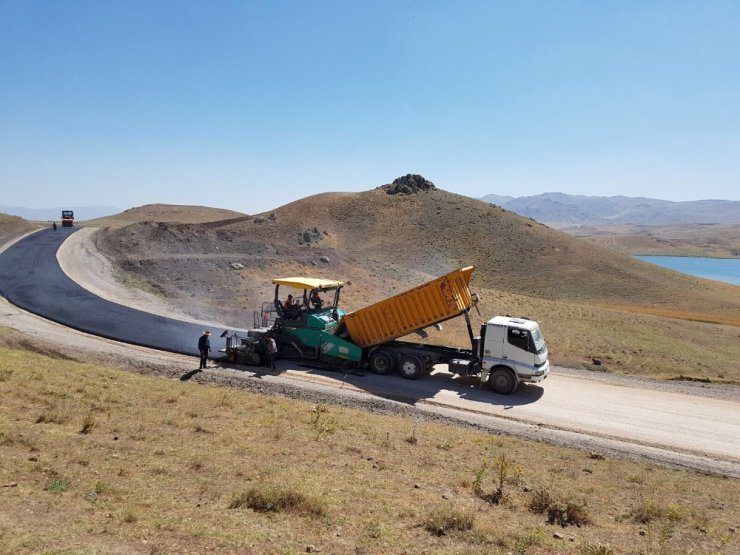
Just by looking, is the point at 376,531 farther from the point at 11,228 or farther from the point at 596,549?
the point at 11,228

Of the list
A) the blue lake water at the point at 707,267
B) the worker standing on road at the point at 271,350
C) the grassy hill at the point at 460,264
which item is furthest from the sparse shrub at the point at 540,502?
the blue lake water at the point at 707,267

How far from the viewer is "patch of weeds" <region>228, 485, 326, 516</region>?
7.12m

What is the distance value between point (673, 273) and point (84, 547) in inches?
2810

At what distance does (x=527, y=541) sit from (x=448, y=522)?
1117 millimetres

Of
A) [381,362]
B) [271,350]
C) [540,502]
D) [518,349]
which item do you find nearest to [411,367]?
[381,362]

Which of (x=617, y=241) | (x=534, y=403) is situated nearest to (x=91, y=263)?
(x=534, y=403)

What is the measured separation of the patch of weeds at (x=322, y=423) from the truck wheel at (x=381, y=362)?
15.1 feet

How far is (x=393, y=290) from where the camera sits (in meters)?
38.2

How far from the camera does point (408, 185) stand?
8638 centimetres

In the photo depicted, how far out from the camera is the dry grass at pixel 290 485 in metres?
6.35

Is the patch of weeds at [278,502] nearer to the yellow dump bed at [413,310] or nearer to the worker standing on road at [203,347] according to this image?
the yellow dump bed at [413,310]

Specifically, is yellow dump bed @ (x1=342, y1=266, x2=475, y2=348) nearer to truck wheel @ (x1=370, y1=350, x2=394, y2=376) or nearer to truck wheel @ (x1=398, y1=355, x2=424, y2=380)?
truck wheel @ (x1=370, y1=350, x2=394, y2=376)

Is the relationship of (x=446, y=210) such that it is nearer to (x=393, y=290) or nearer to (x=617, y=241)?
(x=393, y=290)

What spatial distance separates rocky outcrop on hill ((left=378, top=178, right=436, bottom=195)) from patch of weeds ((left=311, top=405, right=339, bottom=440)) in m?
73.7
